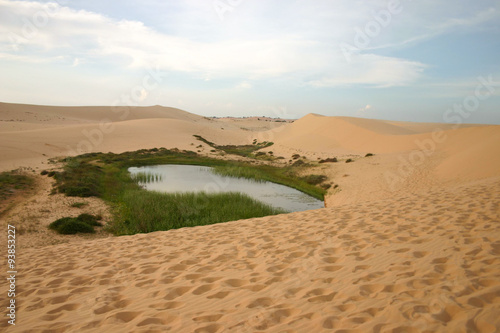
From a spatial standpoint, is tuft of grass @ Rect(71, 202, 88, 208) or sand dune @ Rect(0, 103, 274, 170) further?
sand dune @ Rect(0, 103, 274, 170)

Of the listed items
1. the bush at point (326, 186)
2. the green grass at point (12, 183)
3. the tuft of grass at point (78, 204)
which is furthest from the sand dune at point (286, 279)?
the bush at point (326, 186)

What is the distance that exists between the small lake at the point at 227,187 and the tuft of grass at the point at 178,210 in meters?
1.84

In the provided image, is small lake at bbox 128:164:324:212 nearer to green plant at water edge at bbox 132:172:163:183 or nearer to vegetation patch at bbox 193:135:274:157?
green plant at water edge at bbox 132:172:163:183

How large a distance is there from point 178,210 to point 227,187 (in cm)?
603

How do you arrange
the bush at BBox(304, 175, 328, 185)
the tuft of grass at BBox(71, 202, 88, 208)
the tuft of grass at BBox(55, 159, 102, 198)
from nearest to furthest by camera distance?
the tuft of grass at BBox(71, 202, 88, 208) < the tuft of grass at BBox(55, 159, 102, 198) < the bush at BBox(304, 175, 328, 185)

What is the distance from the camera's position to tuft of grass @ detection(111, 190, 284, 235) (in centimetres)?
1005

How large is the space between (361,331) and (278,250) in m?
2.71

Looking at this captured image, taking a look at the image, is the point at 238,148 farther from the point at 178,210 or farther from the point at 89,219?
the point at 89,219

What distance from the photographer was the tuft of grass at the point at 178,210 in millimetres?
10055

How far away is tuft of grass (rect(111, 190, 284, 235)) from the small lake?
184cm

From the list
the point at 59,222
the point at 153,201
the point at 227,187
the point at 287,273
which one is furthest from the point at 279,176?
the point at 287,273

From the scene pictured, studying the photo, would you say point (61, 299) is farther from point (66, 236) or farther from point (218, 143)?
point (218, 143)

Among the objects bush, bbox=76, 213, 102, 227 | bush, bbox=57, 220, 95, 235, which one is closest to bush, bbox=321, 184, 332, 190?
bush, bbox=76, 213, 102, 227

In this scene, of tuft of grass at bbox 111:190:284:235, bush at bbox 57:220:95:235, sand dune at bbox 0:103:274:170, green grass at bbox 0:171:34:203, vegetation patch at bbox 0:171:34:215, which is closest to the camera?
bush at bbox 57:220:95:235
